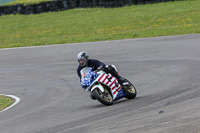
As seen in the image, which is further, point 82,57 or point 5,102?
point 5,102

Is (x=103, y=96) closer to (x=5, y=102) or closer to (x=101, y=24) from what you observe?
(x=5, y=102)

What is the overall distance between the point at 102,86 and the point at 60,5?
29089 millimetres

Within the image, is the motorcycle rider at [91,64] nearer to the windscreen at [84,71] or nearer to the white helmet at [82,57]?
the white helmet at [82,57]

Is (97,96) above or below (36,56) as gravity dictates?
above

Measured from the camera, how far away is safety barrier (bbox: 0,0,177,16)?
34594 millimetres

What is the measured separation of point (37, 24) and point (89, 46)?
1505cm

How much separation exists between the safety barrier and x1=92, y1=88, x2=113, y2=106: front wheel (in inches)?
956

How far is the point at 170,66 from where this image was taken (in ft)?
46.7

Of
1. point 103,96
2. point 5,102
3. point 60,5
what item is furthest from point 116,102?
point 60,5

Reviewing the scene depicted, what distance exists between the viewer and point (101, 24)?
99.7ft

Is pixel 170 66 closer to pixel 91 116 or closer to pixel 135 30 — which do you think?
pixel 91 116

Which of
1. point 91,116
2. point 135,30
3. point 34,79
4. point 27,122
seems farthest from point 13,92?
point 135,30

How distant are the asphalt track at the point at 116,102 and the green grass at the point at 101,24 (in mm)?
2776

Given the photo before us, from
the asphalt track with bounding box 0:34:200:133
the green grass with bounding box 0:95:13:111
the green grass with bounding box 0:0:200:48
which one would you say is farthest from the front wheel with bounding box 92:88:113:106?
the green grass with bounding box 0:0:200:48
